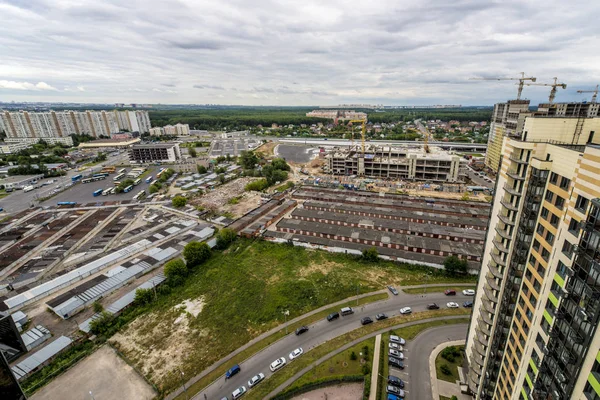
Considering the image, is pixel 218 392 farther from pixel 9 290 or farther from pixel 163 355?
pixel 9 290

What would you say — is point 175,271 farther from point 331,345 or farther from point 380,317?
point 380,317

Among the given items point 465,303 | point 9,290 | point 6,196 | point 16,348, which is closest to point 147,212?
point 9,290

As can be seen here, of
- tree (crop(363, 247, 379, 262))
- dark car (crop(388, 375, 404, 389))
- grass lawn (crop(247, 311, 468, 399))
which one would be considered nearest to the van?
grass lawn (crop(247, 311, 468, 399))

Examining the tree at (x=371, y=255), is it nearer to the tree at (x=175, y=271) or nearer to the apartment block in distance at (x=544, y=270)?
the apartment block in distance at (x=544, y=270)

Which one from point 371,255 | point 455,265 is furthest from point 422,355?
point 371,255

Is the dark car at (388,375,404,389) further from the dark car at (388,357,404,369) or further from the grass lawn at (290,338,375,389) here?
the grass lawn at (290,338,375,389)
